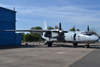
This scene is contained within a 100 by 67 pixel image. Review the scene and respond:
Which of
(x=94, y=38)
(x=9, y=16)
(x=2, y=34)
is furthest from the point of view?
(x=9, y=16)

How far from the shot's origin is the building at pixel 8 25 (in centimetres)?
2970

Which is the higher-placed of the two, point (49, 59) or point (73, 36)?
point (73, 36)

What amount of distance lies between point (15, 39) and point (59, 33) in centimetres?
1555

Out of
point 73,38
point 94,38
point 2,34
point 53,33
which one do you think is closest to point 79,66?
point 94,38

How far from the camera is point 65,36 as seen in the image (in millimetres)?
23469

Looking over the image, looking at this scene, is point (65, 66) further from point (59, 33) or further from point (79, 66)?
point (59, 33)

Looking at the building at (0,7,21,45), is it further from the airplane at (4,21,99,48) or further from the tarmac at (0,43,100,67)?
the tarmac at (0,43,100,67)

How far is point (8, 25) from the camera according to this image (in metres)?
31.7

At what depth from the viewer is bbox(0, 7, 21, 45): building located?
97.4ft

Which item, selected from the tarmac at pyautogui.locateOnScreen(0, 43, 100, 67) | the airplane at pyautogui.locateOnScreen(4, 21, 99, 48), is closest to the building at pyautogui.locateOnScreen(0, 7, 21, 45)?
the airplane at pyautogui.locateOnScreen(4, 21, 99, 48)

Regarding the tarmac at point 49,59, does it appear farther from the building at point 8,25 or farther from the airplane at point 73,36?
the building at point 8,25

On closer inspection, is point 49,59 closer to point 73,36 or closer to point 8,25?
point 73,36

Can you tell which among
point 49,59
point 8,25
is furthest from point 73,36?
point 8,25

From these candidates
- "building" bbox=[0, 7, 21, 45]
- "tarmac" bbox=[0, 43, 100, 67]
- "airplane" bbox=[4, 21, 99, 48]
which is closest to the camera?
"tarmac" bbox=[0, 43, 100, 67]
